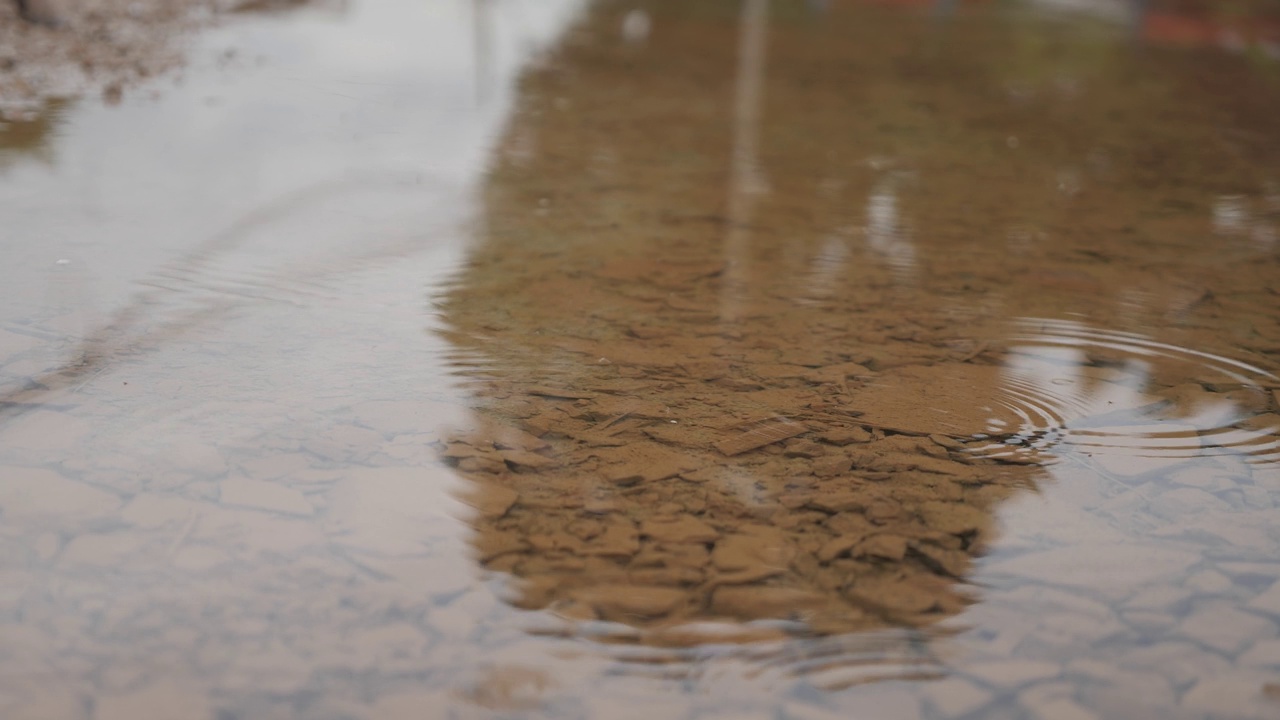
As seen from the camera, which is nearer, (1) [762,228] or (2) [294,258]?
(2) [294,258]

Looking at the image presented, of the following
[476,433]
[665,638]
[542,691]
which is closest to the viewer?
[542,691]

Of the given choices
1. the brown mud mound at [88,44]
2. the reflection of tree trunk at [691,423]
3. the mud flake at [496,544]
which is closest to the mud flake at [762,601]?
the reflection of tree trunk at [691,423]

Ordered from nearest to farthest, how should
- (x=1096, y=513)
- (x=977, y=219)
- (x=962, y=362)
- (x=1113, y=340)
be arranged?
(x=1096, y=513), (x=962, y=362), (x=1113, y=340), (x=977, y=219)

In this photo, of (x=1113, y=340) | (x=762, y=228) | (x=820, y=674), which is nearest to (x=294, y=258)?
(x=762, y=228)

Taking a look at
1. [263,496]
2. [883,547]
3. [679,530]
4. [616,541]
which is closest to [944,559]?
[883,547]

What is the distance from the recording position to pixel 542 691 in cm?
145

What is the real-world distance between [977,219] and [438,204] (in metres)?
1.86

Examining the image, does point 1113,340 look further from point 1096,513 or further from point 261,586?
point 261,586

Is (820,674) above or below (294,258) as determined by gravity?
below

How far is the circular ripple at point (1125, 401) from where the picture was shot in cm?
216

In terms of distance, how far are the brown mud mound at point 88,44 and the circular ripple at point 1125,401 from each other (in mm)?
3869

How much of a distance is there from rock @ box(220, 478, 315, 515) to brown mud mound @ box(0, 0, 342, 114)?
10.1 ft

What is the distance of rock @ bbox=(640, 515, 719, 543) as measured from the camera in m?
1.80

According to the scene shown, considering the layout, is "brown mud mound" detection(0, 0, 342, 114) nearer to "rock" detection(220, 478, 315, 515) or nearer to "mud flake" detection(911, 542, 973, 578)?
"rock" detection(220, 478, 315, 515)
